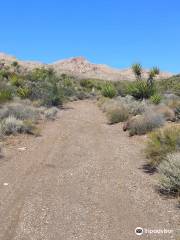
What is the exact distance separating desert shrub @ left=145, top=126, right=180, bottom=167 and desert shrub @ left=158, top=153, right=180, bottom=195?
1438 millimetres

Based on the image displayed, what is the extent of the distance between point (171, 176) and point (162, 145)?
2.47 metres

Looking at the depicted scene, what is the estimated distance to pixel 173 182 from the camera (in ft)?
30.6

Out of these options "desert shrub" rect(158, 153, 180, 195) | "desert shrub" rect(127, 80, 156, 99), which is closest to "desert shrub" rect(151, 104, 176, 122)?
"desert shrub" rect(127, 80, 156, 99)

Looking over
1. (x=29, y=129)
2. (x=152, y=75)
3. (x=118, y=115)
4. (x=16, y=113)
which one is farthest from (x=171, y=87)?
(x=29, y=129)

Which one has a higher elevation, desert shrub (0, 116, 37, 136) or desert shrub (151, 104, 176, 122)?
desert shrub (151, 104, 176, 122)

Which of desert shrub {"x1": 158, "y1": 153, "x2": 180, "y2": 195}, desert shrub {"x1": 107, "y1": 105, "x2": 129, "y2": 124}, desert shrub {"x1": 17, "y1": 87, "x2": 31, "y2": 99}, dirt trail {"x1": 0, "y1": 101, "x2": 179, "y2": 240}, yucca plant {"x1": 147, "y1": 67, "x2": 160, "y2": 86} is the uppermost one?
yucca plant {"x1": 147, "y1": 67, "x2": 160, "y2": 86}

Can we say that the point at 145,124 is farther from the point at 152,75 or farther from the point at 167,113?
the point at 152,75

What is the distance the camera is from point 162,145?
11.9 meters

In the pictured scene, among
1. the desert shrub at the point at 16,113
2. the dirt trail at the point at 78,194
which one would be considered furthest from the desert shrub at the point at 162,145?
the desert shrub at the point at 16,113

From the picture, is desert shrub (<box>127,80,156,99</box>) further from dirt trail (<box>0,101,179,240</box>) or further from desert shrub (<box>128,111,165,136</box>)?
dirt trail (<box>0,101,179,240</box>)

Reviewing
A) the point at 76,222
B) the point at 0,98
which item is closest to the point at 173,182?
the point at 76,222

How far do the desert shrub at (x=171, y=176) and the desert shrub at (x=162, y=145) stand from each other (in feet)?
4.72

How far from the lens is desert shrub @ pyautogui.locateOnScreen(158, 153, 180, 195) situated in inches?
365

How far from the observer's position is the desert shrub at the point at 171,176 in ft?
30.4
